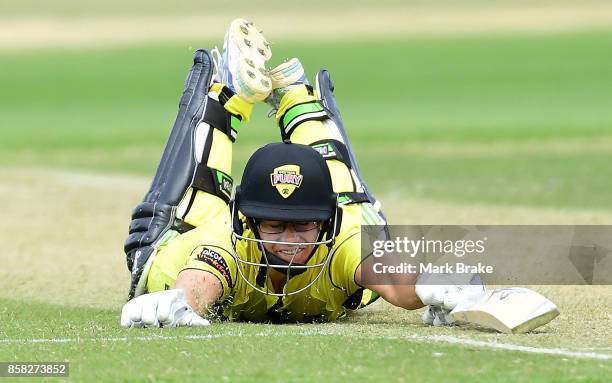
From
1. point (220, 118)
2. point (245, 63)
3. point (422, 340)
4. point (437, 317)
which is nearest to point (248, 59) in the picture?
point (245, 63)

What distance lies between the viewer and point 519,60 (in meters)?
40.7

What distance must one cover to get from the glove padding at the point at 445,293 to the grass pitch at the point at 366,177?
0.45 feet

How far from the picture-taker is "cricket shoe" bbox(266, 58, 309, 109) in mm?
8031

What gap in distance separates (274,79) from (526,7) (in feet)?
167

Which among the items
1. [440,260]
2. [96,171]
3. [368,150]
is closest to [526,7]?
[368,150]

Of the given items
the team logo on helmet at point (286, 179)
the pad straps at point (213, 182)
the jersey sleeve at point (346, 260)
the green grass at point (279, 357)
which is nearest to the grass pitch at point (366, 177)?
the green grass at point (279, 357)

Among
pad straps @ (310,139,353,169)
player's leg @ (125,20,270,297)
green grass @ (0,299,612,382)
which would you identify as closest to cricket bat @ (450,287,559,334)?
green grass @ (0,299,612,382)

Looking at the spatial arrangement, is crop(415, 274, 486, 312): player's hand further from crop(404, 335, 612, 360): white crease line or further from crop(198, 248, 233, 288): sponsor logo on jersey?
crop(198, 248, 233, 288): sponsor logo on jersey

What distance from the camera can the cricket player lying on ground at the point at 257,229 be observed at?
5.70 metres

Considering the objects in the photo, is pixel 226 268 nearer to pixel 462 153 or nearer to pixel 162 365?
pixel 162 365

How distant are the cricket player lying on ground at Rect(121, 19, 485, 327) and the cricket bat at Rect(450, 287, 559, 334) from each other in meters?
0.17

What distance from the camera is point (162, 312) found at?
18.1 feet

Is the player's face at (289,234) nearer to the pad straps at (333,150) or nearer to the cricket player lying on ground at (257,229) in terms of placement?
the cricket player lying on ground at (257,229)

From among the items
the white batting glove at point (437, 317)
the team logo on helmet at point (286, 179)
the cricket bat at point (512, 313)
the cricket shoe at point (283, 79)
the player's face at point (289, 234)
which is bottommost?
the white batting glove at point (437, 317)
